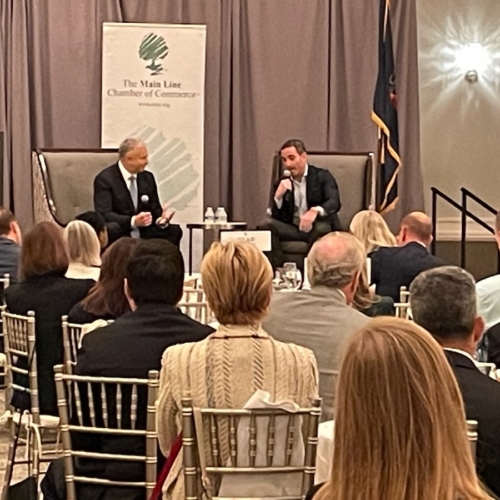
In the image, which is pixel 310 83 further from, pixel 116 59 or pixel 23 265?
pixel 23 265

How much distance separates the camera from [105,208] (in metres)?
7.35

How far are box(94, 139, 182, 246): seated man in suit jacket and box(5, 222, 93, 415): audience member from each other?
3.26 meters

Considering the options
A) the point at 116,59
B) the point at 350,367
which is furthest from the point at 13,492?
the point at 116,59

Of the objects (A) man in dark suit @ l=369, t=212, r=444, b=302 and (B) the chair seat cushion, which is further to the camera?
(B) the chair seat cushion

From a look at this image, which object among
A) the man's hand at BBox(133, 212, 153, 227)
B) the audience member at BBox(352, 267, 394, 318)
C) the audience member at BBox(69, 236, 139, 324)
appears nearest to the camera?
the audience member at BBox(69, 236, 139, 324)

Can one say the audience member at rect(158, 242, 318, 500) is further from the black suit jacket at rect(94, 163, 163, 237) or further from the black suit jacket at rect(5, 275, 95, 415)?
the black suit jacket at rect(94, 163, 163, 237)

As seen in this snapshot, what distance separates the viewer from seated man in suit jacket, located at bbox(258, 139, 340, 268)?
7336 millimetres

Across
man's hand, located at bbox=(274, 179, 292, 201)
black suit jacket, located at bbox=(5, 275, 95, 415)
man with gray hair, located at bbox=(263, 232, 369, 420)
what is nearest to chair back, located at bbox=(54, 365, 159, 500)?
man with gray hair, located at bbox=(263, 232, 369, 420)

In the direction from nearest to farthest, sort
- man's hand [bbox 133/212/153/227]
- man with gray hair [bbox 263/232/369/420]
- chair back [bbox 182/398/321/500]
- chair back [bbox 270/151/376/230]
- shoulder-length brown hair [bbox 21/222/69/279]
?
chair back [bbox 182/398/321/500] → man with gray hair [bbox 263/232/369/420] → shoulder-length brown hair [bbox 21/222/69/279] → man's hand [bbox 133/212/153/227] → chair back [bbox 270/151/376/230]

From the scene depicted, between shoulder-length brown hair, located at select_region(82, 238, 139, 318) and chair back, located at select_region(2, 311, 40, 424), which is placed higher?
shoulder-length brown hair, located at select_region(82, 238, 139, 318)

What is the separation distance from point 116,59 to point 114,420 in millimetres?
6277

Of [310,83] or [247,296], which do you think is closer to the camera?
[247,296]

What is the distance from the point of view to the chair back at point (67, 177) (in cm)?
809

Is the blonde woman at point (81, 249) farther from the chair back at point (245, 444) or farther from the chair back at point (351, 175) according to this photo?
the chair back at point (351, 175)
